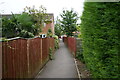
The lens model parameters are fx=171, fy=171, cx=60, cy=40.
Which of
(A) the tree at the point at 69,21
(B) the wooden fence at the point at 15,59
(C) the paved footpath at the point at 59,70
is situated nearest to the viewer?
(B) the wooden fence at the point at 15,59

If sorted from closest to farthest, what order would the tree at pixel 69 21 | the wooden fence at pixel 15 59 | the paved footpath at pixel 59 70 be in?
the wooden fence at pixel 15 59
the paved footpath at pixel 59 70
the tree at pixel 69 21

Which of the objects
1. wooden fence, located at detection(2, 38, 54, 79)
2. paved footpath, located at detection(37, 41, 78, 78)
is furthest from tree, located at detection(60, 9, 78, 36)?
wooden fence, located at detection(2, 38, 54, 79)

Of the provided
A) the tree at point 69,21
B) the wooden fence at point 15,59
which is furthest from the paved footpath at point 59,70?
the tree at point 69,21

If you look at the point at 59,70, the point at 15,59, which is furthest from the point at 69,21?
the point at 15,59

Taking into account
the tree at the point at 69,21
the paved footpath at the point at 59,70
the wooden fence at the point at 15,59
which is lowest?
the paved footpath at the point at 59,70

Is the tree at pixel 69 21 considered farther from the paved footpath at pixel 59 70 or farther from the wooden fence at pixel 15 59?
the wooden fence at pixel 15 59

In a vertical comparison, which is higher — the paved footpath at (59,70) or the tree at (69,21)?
the tree at (69,21)

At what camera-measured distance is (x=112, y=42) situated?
3.31 metres

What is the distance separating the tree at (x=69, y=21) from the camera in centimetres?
3323

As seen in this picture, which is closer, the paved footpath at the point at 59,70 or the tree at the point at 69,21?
the paved footpath at the point at 59,70

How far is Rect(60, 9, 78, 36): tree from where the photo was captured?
1308 inches

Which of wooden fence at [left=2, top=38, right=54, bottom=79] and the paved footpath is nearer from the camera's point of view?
wooden fence at [left=2, top=38, right=54, bottom=79]

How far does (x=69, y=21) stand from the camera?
33500 millimetres

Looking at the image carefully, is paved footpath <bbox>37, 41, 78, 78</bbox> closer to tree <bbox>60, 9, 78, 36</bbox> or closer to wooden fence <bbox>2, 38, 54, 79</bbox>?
wooden fence <bbox>2, 38, 54, 79</bbox>
